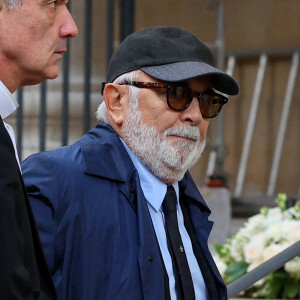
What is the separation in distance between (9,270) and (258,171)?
6109 millimetres

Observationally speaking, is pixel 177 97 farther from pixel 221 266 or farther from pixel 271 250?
pixel 221 266

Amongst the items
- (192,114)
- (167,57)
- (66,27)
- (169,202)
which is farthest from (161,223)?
(66,27)

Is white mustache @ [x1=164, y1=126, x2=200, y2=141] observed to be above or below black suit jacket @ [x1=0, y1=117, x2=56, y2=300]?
below

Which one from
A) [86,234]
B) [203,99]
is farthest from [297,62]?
[86,234]

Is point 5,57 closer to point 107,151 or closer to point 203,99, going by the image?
point 107,151

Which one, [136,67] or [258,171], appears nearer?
[136,67]

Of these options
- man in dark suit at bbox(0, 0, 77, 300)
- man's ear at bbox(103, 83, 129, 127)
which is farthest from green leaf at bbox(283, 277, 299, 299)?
man in dark suit at bbox(0, 0, 77, 300)

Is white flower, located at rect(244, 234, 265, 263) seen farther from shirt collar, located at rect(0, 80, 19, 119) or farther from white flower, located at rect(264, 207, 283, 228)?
shirt collar, located at rect(0, 80, 19, 119)

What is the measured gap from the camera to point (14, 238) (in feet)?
5.01

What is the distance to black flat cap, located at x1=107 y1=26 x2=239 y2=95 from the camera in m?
2.62

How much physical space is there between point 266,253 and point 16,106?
2.40 metres

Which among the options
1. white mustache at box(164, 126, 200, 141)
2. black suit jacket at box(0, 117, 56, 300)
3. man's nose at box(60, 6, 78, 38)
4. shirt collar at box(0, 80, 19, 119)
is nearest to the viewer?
black suit jacket at box(0, 117, 56, 300)

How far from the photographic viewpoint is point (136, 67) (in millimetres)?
2670

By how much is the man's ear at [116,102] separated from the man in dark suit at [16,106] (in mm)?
828
